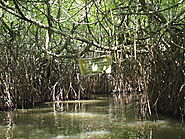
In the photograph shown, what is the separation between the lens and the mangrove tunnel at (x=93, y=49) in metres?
3.43

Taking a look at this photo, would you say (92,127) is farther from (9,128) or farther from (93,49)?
(93,49)

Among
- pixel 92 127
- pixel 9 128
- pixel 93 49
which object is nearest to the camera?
pixel 92 127

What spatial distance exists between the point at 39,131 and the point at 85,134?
2.03ft

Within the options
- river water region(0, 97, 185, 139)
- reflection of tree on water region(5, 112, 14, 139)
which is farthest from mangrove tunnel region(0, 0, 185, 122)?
reflection of tree on water region(5, 112, 14, 139)

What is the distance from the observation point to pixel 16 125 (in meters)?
3.82

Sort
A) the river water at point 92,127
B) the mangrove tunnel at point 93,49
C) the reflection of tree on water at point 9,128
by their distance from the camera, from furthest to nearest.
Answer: the mangrove tunnel at point 93,49, the reflection of tree on water at point 9,128, the river water at point 92,127

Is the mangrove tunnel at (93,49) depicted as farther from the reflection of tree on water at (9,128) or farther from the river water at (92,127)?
the reflection of tree on water at (9,128)

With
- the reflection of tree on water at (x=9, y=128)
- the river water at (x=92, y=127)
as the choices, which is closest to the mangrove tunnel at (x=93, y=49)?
the river water at (x=92, y=127)

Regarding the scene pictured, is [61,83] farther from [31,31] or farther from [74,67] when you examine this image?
[31,31]

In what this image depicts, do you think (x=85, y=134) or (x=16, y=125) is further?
(x=16, y=125)

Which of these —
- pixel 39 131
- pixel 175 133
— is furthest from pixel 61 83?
pixel 175 133

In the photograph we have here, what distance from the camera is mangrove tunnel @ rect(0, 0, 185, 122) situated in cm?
343

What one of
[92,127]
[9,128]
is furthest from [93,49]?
[9,128]

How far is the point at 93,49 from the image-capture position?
545 centimetres
